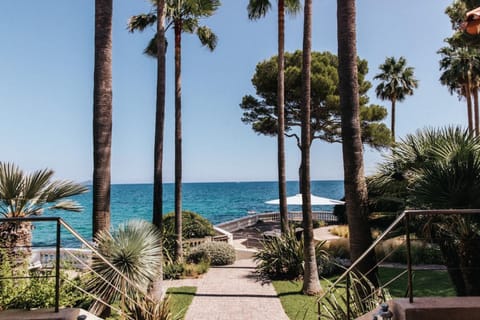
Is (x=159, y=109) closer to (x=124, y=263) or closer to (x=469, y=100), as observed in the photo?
(x=124, y=263)

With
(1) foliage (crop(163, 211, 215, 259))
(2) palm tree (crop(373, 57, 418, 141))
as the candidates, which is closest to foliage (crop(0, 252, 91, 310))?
(1) foliage (crop(163, 211, 215, 259))

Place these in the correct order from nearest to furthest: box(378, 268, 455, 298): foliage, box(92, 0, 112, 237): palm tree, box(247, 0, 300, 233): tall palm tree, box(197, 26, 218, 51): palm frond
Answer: box(92, 0, 112, 237): palm tree, box(378, 268, 455, 298): foliage, box(247, 0, 300, 233): tall palm tree, box(197, 26, 218, 51): palm frond

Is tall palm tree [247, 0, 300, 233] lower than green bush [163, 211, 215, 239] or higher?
higher

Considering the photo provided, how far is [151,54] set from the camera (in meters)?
13.5

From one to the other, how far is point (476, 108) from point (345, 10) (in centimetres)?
2158

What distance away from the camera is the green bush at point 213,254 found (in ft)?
40.9

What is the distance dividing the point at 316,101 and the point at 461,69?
9.27 meters

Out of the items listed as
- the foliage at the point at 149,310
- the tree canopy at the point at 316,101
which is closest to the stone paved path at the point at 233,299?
the foliage at the point at 149,310

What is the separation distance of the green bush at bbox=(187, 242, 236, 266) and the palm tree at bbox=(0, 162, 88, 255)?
7038mm

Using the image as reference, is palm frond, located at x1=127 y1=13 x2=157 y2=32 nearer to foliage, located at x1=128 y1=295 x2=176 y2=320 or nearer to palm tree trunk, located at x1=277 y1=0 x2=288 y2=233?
palm tree trunk, located at x1=277 y1=0 x2=288 y2=233

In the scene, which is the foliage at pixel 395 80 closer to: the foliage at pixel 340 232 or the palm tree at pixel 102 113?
the foliage at pixel 340 232

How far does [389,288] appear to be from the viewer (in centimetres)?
881

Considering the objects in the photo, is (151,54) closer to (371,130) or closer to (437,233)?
(437,233)

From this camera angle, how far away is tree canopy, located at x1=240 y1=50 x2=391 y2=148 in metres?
20.0
